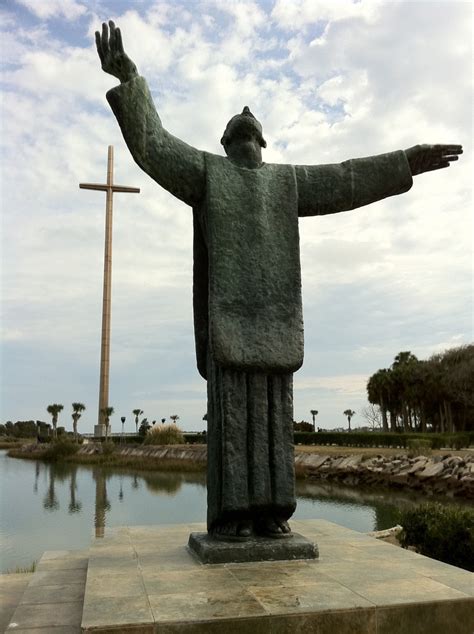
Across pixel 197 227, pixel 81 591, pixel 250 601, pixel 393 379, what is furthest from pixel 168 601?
pixel 393 379

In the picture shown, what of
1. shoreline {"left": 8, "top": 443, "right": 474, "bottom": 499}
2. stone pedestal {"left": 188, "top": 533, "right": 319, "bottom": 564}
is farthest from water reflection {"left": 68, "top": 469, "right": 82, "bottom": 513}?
stone pedestal {"left": 188, "top": 533, "right": 319, "bottom": 564}

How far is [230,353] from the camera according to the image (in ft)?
13.0

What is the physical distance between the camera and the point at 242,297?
4109 mm

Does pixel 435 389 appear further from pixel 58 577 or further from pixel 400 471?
pixel 58 577

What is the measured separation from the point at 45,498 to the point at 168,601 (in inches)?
461

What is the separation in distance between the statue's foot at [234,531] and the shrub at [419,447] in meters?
16.9

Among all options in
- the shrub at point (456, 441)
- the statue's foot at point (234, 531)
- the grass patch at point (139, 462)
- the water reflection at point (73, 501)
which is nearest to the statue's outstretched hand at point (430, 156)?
the statue's foot at point (234, 531)

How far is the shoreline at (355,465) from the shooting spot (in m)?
14.4

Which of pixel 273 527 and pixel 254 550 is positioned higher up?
pixel 273 527

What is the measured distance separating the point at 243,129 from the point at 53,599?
355cm

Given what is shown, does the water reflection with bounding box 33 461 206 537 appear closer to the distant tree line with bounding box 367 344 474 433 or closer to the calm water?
the calm water

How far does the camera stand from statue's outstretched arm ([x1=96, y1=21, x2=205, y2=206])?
4.11 m

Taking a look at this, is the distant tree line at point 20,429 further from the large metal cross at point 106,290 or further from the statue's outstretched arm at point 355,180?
the statue's outstretched arm at point 355,180

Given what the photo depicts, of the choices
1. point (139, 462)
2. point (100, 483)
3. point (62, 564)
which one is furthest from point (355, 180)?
point (139, 462)
